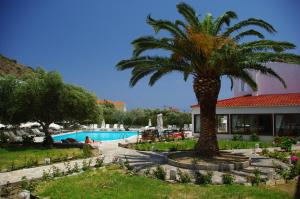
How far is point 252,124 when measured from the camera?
30.2m

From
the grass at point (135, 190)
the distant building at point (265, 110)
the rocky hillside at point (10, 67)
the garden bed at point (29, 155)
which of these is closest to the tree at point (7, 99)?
the garden bed at point (29, 155)

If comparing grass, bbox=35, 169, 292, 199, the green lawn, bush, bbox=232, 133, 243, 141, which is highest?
bush, bbox=232, 133, 243, 141

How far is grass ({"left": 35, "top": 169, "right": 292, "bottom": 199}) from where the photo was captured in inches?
385

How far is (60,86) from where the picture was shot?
23.0 meters

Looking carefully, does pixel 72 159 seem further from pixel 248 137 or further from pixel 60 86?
pixel 248 137

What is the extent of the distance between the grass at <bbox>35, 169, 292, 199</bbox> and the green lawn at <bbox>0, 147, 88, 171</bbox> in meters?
4.47

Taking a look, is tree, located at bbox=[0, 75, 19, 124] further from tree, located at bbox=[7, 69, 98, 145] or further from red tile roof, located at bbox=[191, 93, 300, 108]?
red tile roof, located at bbox=[191, 93, 300, 108]

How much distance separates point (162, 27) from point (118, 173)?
7822mm

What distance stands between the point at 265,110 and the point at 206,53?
50.7 feet

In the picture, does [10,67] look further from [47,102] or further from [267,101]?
[267,101]

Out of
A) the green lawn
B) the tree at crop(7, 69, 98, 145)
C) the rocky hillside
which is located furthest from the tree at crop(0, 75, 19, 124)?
the rocky hillside

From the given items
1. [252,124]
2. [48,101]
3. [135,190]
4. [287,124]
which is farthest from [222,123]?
[135,190]

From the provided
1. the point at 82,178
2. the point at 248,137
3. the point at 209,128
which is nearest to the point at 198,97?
the point at 209,128

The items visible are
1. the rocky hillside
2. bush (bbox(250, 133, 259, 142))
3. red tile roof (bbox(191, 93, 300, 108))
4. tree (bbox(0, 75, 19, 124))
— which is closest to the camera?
tree (bbox(0, 75, 19, 124))
